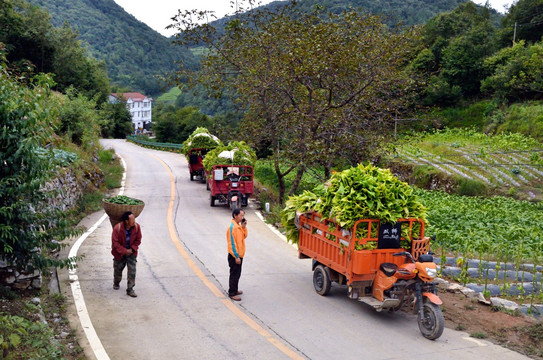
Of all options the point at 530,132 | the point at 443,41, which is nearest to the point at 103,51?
the point at 443,41

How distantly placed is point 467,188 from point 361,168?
74.8 ft

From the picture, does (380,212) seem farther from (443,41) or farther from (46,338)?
(443,41)

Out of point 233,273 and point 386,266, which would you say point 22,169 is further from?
point 386,266

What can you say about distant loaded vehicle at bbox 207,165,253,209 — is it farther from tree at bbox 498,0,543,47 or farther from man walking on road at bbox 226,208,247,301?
tree at bbox 498,0,543,47

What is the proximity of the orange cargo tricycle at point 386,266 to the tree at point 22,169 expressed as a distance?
15.9 feet

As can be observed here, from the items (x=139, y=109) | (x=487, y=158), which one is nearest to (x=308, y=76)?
(x=487, y=158)

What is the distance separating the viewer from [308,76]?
17.7m

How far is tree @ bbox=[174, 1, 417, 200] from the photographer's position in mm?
17562

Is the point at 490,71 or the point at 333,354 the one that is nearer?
the point at 333,354

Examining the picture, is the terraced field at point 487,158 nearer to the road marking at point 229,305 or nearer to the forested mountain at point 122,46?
the road marking at point 229,305

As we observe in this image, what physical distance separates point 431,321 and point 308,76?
11.3m

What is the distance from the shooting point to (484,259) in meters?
13.0

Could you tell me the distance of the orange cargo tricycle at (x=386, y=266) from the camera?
832cm

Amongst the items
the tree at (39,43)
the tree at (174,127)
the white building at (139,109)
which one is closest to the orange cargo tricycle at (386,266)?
the tree at (39,43)
